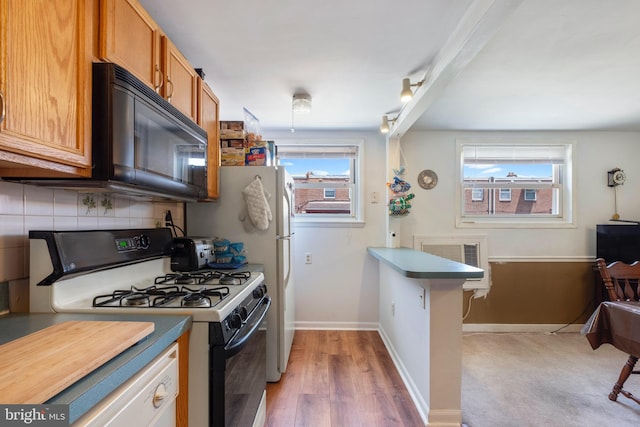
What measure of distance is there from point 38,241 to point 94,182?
0.30m

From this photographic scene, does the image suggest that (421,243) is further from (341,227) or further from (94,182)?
(94,182)

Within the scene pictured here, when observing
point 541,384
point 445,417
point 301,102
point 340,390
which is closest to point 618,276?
point 541,384

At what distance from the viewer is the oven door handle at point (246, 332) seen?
1.09m

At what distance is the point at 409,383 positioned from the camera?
206 cm

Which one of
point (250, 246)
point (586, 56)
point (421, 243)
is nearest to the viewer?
point (586, 56)

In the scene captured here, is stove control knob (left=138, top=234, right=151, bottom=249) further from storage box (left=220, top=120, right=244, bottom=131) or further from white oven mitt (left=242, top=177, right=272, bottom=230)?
storage box (left=220, top=120, right=244, bottom=131)

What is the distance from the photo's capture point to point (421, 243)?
10.6 ft

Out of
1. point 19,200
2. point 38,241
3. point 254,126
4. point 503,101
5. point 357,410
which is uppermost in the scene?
point 503,101

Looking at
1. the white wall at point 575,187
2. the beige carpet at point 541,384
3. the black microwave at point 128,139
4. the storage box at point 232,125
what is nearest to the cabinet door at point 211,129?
the storage box at point 232,125

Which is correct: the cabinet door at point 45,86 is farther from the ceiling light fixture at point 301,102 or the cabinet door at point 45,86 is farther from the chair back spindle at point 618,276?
the chair back spindle at point 618,276

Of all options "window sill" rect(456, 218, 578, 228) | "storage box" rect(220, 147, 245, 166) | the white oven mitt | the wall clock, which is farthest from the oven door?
"window sill" rect(456, 218, 578, 228)

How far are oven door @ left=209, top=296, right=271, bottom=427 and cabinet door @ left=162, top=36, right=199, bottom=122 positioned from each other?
1122 millimetres

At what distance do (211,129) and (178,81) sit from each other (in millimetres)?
466

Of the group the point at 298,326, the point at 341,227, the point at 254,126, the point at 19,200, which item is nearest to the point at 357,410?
the point at 298,326
